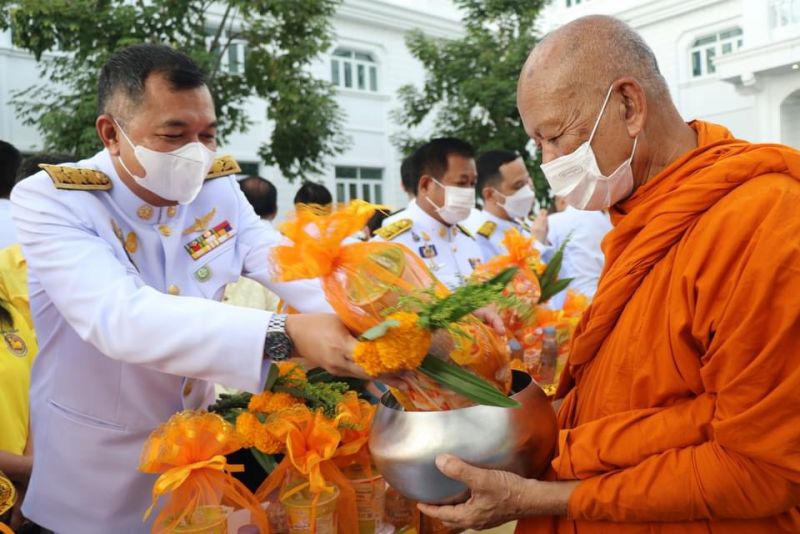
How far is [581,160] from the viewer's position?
1.64 metres

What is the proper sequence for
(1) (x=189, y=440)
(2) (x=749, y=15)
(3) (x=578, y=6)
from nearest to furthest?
(1) (x=189, y=440) < (2) (x=749, y=15) < (3) (x=578, y=6)

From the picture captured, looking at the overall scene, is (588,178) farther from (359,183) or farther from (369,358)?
(359,183)

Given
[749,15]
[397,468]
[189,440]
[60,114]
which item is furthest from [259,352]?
[749,15]

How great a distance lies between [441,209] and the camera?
449 cm

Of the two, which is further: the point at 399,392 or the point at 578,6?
the point at 578,6

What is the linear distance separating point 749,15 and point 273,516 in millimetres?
16082

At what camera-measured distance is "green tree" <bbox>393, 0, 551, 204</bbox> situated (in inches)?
493

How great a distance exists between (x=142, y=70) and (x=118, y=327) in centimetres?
76

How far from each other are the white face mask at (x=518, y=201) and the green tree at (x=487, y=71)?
6915mm

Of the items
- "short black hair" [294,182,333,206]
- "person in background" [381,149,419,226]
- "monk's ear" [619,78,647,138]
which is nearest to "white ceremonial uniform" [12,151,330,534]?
"monk's ear" [619,78,647,138]

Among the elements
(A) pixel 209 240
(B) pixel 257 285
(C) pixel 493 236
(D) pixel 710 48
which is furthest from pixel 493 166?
(D) pixel 710 48

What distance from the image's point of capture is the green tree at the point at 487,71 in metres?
12.5

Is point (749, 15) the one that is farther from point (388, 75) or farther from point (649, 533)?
point (649, 533)

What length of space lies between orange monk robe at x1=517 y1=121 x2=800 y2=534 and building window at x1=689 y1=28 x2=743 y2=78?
19133 mm
